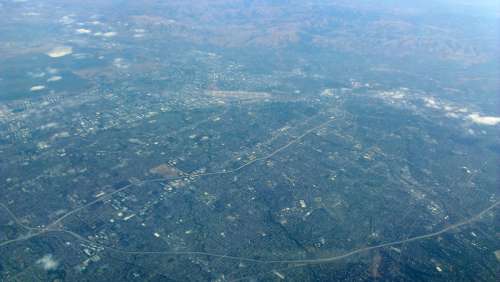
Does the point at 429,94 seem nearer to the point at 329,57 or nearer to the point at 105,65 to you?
the point at 329,57

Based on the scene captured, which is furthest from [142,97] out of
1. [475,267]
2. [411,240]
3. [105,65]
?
[475,267]

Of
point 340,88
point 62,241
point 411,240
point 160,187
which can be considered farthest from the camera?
point 340,88

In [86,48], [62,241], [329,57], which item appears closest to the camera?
[62,241]

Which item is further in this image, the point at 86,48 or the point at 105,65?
the point at 86,48

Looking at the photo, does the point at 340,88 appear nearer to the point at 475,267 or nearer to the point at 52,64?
the point at 475,267

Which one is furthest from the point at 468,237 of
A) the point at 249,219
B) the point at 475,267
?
the point at 249,219

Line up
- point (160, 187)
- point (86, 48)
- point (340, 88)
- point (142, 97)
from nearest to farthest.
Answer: point (160, 187) < point (142, 97) < point (340, 88) < point (86, 48)
